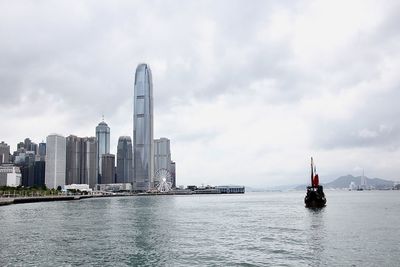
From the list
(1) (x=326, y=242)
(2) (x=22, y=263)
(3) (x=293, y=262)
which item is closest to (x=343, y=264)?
(3) (x=293, y=262)

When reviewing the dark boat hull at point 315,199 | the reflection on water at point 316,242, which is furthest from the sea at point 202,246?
the dark boat hull at point 315,199

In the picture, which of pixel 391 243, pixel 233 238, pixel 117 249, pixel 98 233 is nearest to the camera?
pixel 117 249

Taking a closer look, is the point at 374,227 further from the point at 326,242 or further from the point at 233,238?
the point at 233,238

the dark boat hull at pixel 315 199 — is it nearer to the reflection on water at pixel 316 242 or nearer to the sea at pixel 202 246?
the sea at pixel 202 246

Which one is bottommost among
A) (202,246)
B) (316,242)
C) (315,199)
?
(316,242)

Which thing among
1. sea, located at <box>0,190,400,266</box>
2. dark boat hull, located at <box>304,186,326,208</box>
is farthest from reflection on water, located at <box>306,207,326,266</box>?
dark boat hull, located at <box>304,186,326,208</box>

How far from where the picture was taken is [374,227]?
7319 centimetres

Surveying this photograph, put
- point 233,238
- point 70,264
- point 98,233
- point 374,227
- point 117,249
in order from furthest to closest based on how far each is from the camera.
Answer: point 374,227 → point 98,233 → point 233,238 → point 117,249 → point 70,264

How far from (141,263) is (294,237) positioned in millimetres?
27654

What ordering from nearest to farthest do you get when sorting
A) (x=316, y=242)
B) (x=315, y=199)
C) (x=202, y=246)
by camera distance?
(x=202, y=246) < (x=316, y=242) < (x=315, y=199)

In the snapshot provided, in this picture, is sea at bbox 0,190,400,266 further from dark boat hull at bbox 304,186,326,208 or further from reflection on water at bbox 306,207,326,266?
dark boat hull at bbox 304,186,326,208

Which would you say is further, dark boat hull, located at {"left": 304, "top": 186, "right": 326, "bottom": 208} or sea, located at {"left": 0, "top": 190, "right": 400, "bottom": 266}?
dark boat hull, located at {"left": 304, "top": 186, "right": 326, "bottom": 208}

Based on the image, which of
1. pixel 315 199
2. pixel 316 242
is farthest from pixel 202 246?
pixel 315 199

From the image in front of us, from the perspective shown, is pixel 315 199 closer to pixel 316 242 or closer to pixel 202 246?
pixel 316 242
